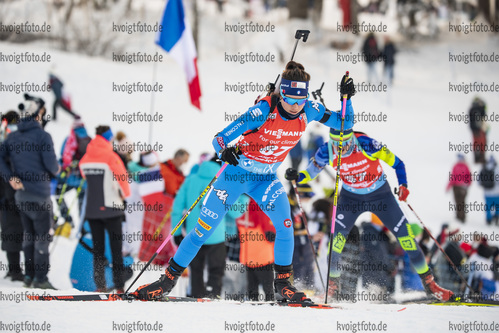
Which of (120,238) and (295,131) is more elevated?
(295,131)

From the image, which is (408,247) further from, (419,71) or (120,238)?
(419,71)

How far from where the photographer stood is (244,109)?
1919cm

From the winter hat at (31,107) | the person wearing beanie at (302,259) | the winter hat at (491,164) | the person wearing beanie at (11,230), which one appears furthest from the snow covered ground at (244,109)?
the winter hat at (31,107)

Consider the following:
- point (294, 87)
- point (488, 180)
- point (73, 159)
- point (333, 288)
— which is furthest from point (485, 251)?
point (73, 159)

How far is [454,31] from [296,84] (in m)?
29.1

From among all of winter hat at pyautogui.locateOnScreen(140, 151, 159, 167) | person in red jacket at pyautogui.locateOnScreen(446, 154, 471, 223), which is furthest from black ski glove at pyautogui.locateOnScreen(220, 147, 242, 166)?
person in red jacket at pyautogui.locateOnScreen(446, 154, 471, 223)

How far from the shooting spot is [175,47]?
10117 mm

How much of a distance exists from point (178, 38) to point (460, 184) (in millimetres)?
7561

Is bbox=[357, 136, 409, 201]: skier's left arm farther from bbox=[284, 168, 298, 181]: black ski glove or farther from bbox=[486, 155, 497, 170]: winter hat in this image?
bbox=[486, 155, 497, 170]: winter hat

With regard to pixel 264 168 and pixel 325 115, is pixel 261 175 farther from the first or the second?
pixel 325 115

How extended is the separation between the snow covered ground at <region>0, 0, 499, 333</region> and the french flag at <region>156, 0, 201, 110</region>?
11.9 ft

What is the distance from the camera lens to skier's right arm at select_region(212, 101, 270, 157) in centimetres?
521

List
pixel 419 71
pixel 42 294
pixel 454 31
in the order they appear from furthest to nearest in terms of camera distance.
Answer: pixel 454 31 < pixel 419 71 < pixel 42 294

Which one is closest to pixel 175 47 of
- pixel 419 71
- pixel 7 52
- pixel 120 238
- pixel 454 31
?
pixel 120 238
